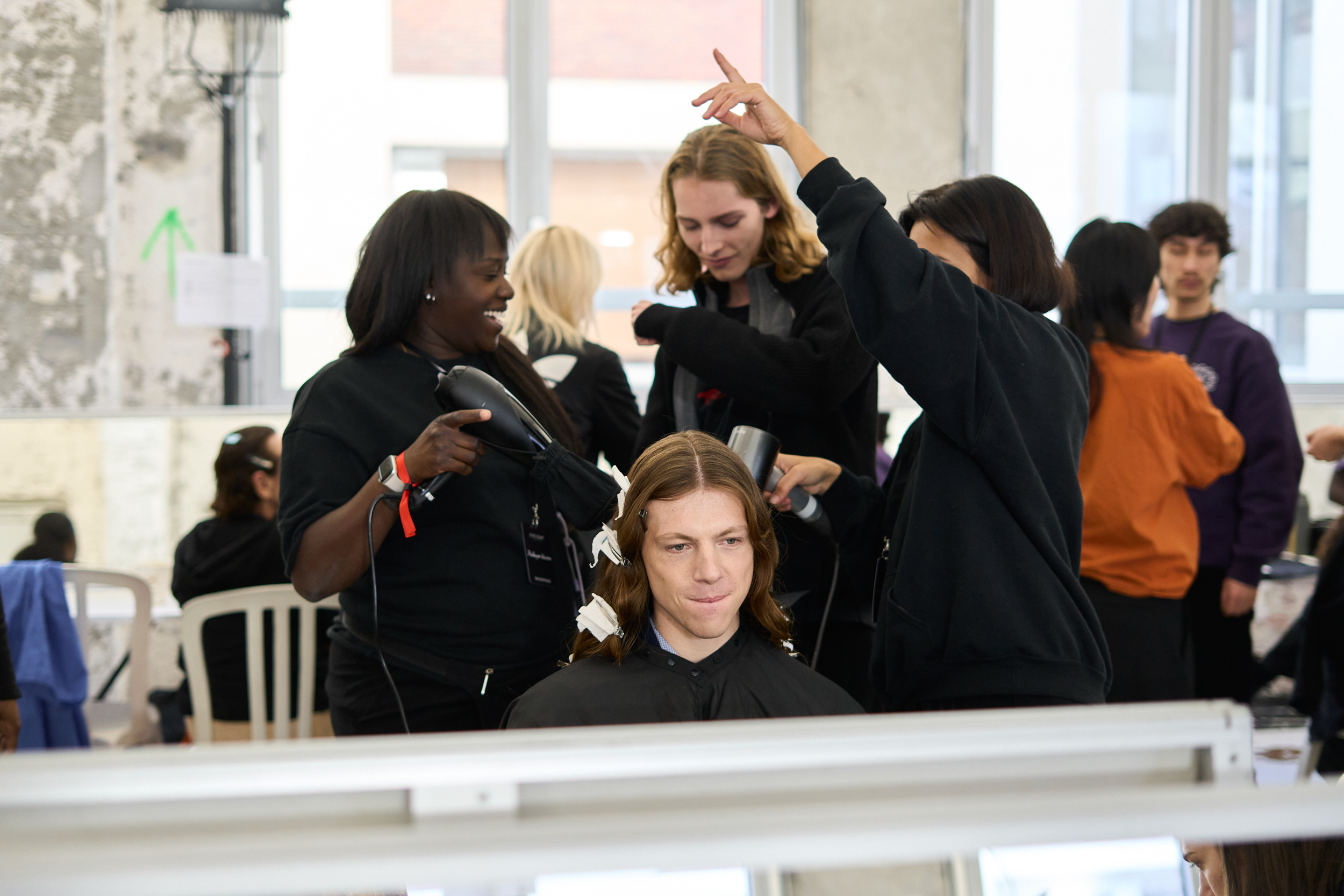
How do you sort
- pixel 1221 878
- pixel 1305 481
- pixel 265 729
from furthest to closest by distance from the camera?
pixel 1305 481 < pixel 265 729 < pixel 1221 878

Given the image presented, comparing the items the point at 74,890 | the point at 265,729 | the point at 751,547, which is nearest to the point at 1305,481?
the point at 751,547

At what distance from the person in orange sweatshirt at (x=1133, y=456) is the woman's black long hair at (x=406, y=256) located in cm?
119

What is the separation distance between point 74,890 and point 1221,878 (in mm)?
1149

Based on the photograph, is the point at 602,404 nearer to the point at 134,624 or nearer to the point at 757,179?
the point at 757,179

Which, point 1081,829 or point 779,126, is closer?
point 1081,829

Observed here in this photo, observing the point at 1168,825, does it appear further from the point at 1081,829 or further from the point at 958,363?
the point at 958,363

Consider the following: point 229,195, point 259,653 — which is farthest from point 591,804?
point 229,195

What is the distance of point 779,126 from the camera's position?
136 cm

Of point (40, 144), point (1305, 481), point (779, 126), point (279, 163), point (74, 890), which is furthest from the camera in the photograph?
point (1305, 481)

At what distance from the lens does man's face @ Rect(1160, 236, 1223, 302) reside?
2830 mm

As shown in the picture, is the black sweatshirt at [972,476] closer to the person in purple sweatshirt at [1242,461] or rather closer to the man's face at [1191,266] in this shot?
the person in purple sweatshirt at [1242,461]

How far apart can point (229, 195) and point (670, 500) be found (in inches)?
127

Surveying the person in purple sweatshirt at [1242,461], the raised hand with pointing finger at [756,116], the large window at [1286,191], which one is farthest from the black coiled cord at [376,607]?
the large window at [1286,191]

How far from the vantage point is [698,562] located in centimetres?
157
